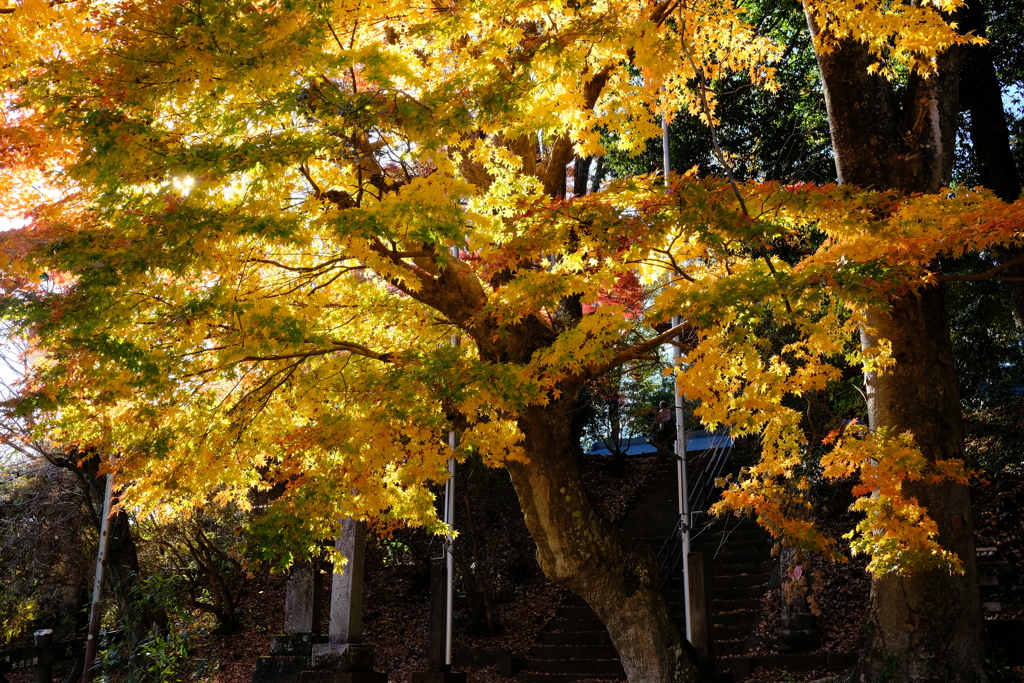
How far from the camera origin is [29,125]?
7.30 m

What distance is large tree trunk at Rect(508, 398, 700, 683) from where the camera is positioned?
24.8 feet

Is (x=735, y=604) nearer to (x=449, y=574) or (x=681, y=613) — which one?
(x=681, y=613)

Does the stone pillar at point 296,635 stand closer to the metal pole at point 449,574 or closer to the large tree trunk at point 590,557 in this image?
the metal pole at point 449,574

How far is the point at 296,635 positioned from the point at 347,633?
75cm

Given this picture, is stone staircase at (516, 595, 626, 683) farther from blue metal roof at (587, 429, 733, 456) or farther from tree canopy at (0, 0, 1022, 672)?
blue metal roof at (587, 429, 733, 456)

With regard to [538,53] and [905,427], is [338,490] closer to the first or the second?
[538,53]

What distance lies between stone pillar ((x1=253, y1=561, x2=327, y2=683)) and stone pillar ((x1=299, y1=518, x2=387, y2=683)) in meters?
0.28

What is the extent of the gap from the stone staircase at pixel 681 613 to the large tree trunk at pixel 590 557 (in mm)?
2304

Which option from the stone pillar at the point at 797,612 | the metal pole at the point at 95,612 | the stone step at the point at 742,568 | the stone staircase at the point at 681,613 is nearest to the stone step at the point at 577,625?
the stone staircase at the point at 681,613

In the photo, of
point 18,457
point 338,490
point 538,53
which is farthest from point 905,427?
point 18,457

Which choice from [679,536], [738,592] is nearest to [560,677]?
[738,592]

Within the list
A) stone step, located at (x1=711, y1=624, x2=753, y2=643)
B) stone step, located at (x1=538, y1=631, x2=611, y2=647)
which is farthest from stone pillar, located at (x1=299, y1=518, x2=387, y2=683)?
stone step, located at (x1=711, y1=624, x2=753, y2=643)

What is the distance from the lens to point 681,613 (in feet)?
39.5

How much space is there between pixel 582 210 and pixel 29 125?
16.3 feet
